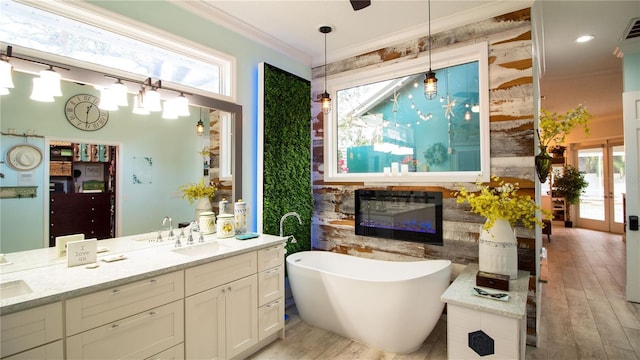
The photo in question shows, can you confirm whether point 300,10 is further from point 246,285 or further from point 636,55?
point 636,55

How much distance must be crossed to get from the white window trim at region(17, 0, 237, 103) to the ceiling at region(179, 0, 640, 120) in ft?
1.03

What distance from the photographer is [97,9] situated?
6.64 ft

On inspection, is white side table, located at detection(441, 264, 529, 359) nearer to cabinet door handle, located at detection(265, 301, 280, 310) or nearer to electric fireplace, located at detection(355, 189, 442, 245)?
electric fireplace, located at detection(355, 189, 442, 245)

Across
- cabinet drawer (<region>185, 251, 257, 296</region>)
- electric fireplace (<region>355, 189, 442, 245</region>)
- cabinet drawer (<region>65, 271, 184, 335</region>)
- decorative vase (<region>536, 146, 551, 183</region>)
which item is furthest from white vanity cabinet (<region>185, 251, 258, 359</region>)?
decorative vase (<region>536, 146, 551, 183</region>)

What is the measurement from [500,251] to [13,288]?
3.02 meters

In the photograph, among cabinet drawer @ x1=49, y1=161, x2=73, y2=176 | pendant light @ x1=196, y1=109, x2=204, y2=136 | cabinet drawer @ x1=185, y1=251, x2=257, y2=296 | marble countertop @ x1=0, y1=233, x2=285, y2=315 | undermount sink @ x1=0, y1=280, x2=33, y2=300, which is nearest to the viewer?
marble countertop @ x1=0, y1=233, x2=285, y2=315

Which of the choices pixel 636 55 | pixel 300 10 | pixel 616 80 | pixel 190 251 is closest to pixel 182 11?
pixel 300 10

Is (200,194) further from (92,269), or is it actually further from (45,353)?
(45,353)

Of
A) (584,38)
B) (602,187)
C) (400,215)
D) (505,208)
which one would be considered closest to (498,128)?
(505,208)

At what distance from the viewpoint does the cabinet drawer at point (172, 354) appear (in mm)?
1775

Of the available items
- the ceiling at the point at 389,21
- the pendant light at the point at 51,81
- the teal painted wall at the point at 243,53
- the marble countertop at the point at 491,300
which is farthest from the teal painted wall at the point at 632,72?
the pendant light at the point at 51,81

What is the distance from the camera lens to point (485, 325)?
1.81 meters

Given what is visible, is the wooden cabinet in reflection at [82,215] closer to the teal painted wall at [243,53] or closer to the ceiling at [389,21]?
the teal painted wall at [243,53]

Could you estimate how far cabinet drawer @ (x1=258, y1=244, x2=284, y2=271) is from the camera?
2482 mm
